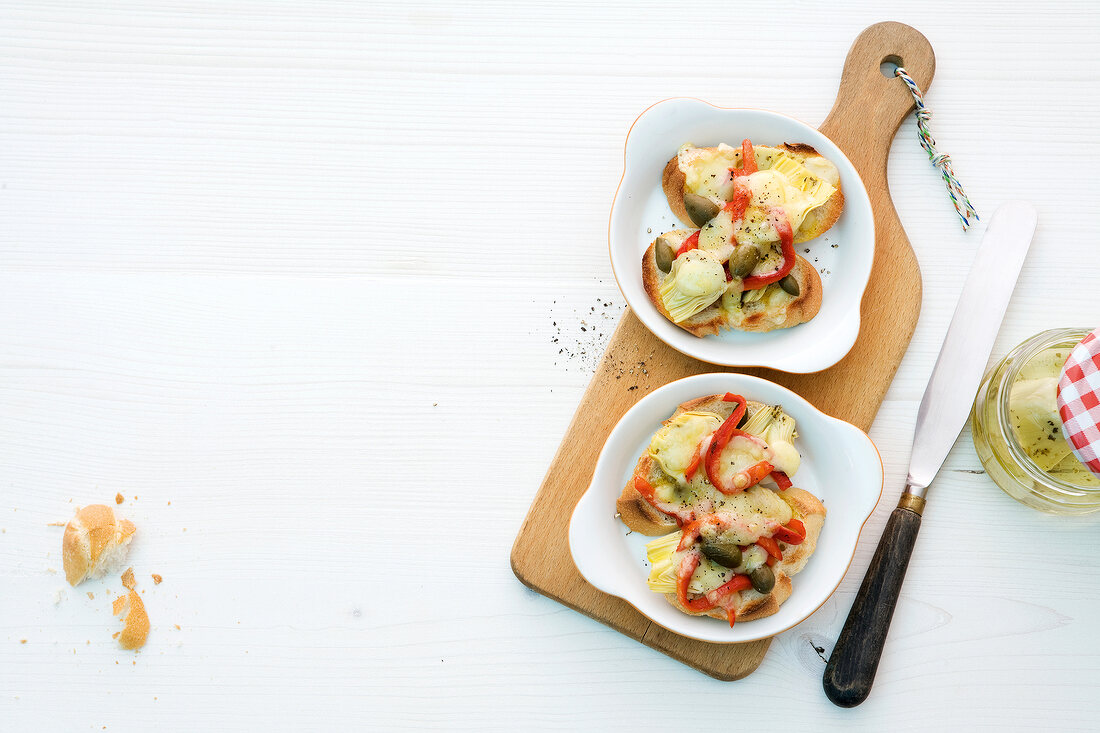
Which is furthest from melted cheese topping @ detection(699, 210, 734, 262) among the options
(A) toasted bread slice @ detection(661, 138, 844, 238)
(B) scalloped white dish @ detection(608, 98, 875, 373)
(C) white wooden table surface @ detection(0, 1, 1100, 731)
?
(C) white wooden table surface @ detection(0, 1, 1100, 731)

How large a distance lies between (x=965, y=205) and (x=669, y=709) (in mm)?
1858

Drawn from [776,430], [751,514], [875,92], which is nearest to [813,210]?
[875,92]

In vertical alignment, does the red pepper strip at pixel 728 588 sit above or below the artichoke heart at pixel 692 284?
below

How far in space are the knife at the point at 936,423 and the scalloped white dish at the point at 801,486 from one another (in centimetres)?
19

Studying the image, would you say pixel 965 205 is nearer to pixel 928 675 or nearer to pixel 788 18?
pixel 788 18

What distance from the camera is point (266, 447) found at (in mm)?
2586

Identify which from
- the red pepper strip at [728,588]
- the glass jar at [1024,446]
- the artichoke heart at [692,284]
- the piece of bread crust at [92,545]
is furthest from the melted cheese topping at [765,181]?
→ the piece of bread crust at [92,545]

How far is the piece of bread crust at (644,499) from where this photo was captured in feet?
7.39

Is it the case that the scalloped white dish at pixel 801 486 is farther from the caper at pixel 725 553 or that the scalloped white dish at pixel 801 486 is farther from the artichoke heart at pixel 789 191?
the artichoke heart at pixel 789 191

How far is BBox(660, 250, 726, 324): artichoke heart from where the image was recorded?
2234 millimetres

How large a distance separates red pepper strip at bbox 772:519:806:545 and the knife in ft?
1.04

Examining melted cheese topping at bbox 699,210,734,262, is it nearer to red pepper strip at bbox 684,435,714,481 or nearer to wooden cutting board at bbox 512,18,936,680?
wooden cutting board at bbox 512,18,936,680

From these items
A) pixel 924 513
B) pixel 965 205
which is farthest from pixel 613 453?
pixel 965 205

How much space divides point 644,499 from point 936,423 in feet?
3.06
